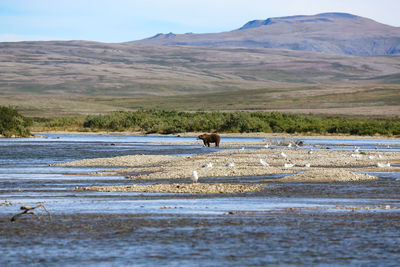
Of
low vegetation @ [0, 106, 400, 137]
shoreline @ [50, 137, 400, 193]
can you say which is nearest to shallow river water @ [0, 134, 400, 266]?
shoreline @ [50, 137, 400, 193]

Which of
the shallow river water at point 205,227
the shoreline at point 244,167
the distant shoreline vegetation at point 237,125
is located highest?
the shallow river water at point 205,227

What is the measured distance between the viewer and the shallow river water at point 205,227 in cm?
1355

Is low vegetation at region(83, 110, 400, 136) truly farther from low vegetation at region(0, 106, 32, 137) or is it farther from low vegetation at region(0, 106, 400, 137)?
low vegetation at region(0, 106, 32, 137)

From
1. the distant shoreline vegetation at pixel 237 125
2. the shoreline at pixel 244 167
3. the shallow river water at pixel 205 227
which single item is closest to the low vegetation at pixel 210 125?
the distant shoreline vegetation at pixel 237 125

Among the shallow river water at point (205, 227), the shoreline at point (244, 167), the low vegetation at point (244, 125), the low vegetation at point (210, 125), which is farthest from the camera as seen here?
the low vegetation at point (244, 125)

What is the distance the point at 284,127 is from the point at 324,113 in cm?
4529

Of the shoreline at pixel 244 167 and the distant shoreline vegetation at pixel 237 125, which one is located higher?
the shoreline at pixel 244 167

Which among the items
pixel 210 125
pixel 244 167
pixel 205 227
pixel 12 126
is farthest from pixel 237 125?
pixel 205 227

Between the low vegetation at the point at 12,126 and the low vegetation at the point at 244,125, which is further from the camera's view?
the low vegetation at the point at 244,125

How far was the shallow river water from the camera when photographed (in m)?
13.5

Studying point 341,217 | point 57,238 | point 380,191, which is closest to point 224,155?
point 380,191

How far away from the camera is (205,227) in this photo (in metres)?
16.5

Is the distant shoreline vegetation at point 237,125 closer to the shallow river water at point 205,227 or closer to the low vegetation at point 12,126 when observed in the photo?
the low vegetation at point 12,126

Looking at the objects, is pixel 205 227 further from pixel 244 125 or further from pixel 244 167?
pixel 244 125
